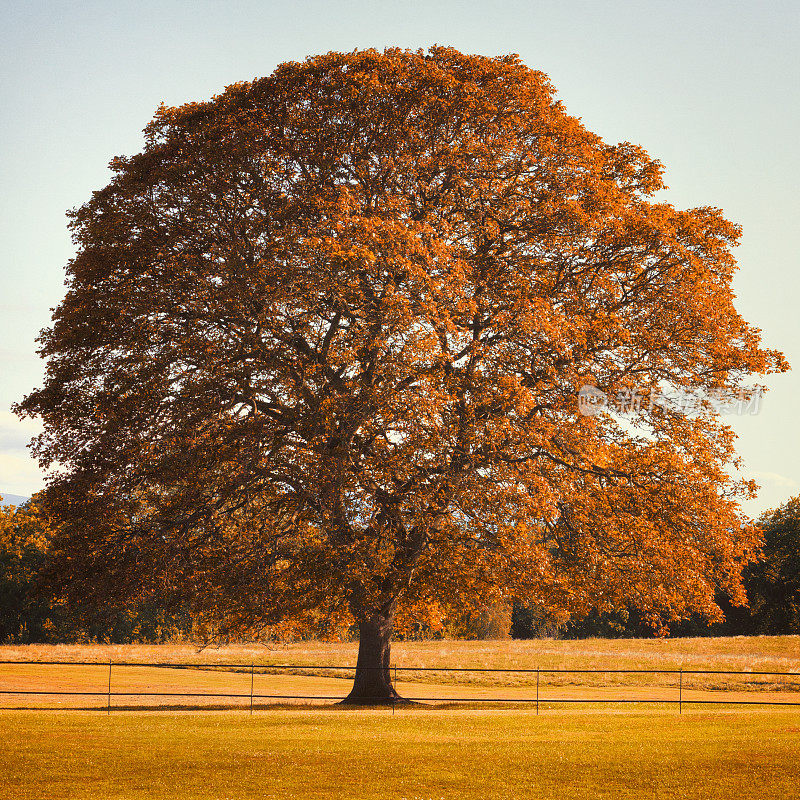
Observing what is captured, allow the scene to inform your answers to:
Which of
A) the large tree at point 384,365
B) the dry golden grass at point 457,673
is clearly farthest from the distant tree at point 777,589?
the large tree at point 384,365

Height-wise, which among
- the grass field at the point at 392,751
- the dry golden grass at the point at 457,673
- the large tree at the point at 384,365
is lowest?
the dry golden grass at the point at 457,673

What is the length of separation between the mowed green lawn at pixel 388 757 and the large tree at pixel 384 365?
2955mm

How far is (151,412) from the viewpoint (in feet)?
72.4

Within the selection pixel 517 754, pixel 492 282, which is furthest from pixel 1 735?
pixel 492 282

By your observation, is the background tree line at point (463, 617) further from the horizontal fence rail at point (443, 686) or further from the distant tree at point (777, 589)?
the horizontal fence rail at point (443, 686)

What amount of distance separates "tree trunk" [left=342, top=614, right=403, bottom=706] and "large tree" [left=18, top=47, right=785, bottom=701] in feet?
0.32

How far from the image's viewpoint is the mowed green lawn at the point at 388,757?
14.0 metres

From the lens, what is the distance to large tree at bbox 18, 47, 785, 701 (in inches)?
830

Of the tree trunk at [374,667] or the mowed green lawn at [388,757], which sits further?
the tree trunk at [374,667]

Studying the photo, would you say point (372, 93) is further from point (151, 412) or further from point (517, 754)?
point (517, 754)

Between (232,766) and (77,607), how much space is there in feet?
27.2

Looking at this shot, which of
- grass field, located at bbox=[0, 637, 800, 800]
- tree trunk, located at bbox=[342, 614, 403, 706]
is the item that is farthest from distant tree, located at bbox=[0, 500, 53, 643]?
tree trunk, located at bbox=[342, 614, 403, 706]

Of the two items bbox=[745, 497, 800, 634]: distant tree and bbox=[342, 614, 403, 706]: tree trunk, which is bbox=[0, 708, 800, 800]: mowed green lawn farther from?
bbox=[745, 497, 800, 634]: distant tree

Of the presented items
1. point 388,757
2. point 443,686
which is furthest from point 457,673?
point 388,757
